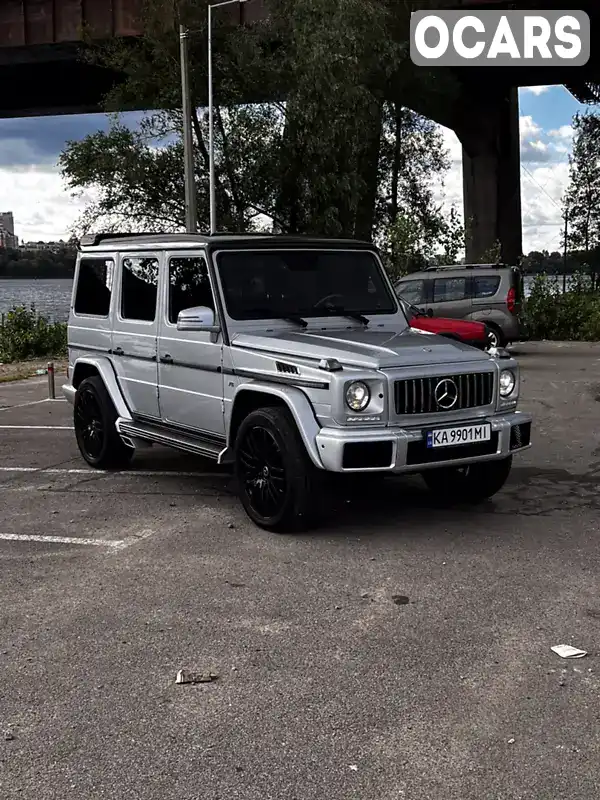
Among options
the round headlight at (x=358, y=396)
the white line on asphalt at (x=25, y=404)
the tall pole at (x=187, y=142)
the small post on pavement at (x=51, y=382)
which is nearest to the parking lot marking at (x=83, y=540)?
the round headlight at (x=358, y=396)

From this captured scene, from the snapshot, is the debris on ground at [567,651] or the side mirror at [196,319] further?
the side mirror at [196,319]

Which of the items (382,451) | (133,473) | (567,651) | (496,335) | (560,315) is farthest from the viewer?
(560,315)

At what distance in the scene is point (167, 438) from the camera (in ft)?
24.5

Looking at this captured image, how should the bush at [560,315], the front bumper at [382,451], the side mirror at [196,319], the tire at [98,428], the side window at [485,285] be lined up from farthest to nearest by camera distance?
the bush at [560,315]
the side window at [485,285]
the tire at [98,428]
the side mirror at [196,319]
the front bumper at [382,451]

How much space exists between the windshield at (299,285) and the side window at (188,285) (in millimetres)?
171

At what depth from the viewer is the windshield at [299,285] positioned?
23.0ft

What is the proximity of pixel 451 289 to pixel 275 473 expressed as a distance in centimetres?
1372

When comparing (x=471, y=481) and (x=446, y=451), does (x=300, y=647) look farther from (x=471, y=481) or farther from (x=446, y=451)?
(x=471, y=481)

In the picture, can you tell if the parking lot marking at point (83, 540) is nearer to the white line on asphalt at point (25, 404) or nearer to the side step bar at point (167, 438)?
the side step bar at point (167, 438)

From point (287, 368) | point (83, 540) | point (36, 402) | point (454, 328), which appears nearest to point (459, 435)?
point (287, 368)

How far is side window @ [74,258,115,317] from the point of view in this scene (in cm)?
845

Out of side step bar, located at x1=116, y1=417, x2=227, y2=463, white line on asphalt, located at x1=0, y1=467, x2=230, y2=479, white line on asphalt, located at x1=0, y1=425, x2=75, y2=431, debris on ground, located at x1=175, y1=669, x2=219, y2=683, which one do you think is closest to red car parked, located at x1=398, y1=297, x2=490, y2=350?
white line on asphalt, located at x1=0, y1=425, x2=75, y2=431

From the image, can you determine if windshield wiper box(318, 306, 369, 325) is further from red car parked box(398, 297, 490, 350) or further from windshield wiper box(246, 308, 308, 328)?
red car parked box(398, 297, 490, 350)

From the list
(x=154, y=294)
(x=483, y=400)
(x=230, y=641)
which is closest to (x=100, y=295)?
(x=154, y=294)
